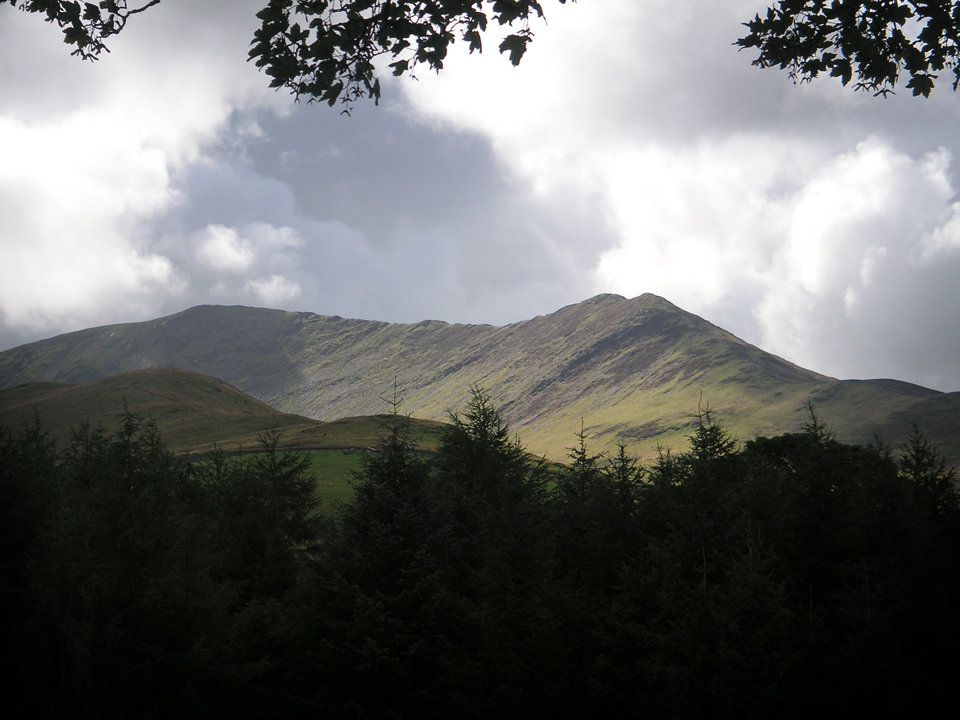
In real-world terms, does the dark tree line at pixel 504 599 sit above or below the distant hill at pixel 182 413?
below

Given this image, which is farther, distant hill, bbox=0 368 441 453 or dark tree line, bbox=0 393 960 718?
distant hill, bbox=0 368 441 453

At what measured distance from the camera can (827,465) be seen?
60.7 feet

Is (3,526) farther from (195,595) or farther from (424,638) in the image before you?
(424,638)

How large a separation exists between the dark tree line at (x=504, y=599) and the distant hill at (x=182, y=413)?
187ft

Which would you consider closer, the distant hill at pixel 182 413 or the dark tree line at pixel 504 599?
the dark tree line at pixel 504 599

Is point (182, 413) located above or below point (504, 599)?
above

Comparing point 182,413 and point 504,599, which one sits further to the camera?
point 182,413

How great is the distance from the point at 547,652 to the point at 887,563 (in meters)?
8.44

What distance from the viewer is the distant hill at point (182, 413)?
87.6 meters

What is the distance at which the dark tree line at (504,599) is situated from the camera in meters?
12.4

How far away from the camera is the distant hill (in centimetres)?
8762

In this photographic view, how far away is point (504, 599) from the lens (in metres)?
15.4

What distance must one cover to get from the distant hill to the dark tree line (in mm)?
56948

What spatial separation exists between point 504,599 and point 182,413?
120758 millimetres
